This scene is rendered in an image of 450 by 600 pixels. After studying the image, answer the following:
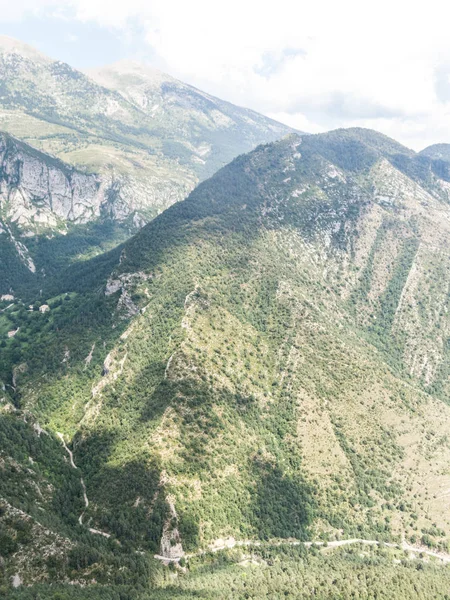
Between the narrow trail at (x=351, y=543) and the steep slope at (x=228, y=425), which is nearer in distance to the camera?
the narrow trail at (x=351, y=543)

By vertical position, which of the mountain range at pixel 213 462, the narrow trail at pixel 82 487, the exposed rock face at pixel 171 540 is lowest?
the narrow trail at pixel 82 487

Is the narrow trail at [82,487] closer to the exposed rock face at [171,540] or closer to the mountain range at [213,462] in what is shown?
the mountain range at [213,462]

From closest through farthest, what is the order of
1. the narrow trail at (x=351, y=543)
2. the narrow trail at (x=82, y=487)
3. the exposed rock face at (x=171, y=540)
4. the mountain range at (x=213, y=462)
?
the mountain range at (x=213, y=462), the narrow trail at (x=82, y=487), the exposed rock face at (x=171, y=540), the narrow trail at (x=351, y=543)

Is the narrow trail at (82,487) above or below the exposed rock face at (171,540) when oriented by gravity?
below

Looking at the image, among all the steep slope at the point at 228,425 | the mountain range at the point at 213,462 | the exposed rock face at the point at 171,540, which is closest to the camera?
the mountain range at the point at 213,462

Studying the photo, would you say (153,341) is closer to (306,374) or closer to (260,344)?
(260,344)

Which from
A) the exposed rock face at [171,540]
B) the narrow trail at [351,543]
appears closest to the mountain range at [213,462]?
the exposed rock face at [171,540]

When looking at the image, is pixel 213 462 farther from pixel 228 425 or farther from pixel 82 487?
→ pixel 82 487

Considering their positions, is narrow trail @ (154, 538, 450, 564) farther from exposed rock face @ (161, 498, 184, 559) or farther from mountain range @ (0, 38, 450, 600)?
exposed rock face @ (161, 498, 184, 559)

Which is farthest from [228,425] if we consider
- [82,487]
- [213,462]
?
[82,487]

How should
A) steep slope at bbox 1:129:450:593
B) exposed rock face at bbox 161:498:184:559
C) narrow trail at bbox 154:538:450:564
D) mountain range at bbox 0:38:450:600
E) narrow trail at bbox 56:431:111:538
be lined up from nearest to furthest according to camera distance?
mountain range at bbox 0:38:450:600 → narrow trail at bbox 56:431:111:538 → exposed rock face at bbox 161:498:184:559 → narrow trail at bbox 154:538:450:564 → steep slope at bbox 1:129:450:593

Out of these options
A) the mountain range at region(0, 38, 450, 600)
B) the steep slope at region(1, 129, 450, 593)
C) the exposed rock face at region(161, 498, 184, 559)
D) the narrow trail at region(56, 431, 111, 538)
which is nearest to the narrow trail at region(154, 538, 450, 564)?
the mountain range at region(0, 38, 450, 600)
